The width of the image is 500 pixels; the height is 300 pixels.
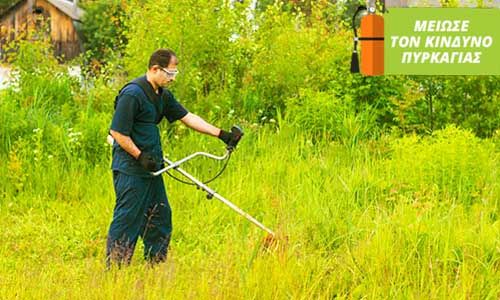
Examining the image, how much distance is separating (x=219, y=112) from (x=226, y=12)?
120cm

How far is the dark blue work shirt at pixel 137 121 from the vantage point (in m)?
6.07

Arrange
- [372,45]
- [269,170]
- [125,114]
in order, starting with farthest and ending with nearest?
[372,45] → [269,170] → [125,114]

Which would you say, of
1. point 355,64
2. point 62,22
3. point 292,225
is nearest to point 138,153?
point 292,225

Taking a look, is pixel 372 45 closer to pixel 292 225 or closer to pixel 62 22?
pixel 292 225

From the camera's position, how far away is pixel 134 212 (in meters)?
6.21

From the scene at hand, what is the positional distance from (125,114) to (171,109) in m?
0.57

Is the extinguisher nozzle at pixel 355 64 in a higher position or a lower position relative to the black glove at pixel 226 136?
higher

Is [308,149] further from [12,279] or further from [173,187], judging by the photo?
[12,279]

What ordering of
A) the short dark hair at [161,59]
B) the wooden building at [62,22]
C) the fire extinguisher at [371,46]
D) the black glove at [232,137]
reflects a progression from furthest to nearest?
the wooden building at [62,22]
the fire extinguisher at [371,46]
the black glove at [232,137]
the short dark hair at [161,59]

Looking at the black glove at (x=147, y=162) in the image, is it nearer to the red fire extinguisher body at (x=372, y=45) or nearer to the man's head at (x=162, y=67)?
the man's head at (x=162, y=67)

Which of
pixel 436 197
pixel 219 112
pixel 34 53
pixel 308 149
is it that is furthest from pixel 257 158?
pixel 34 53

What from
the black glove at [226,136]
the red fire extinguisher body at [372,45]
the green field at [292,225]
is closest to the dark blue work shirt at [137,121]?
the black glove at [226,136]

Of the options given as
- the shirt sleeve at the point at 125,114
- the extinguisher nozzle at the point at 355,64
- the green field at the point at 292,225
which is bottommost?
the green field at the point at 292,225

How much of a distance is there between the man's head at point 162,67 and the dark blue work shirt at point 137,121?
0.07 metres
